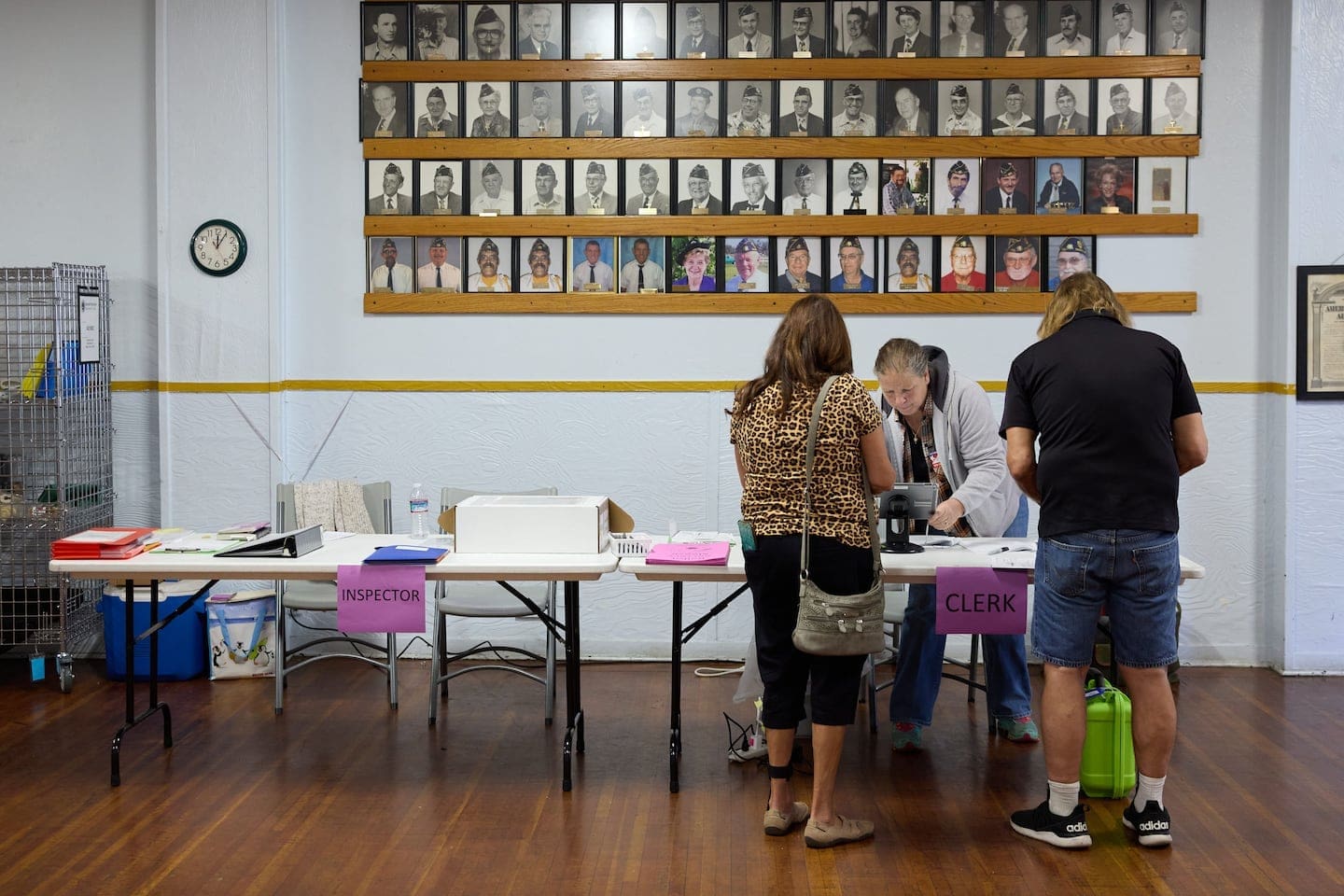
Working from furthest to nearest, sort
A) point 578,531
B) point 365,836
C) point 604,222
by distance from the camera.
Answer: point 604,222 → point 578,531 → point 365,836

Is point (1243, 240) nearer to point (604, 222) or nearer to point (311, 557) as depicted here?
point (604, 222)

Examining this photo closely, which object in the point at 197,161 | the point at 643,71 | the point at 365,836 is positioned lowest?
the point at 365,836

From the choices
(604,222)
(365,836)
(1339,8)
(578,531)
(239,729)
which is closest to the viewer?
(365,836)

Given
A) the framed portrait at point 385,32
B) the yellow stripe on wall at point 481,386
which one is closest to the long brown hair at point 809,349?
the yellow stripe on wall at point 481,386

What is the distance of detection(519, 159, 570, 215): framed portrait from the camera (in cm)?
597

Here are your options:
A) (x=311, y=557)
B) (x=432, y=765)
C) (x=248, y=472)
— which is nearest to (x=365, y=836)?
(x=432, y=765)

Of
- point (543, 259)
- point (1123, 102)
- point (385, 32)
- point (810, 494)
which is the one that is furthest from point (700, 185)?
point (810, 494)

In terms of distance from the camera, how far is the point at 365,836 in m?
3.83

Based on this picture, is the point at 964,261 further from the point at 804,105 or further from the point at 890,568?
the point at 890,568

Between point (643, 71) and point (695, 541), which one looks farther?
point (643, 71)

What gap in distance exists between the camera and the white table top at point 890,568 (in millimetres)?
4078

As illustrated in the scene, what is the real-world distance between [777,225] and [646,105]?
2.69ft

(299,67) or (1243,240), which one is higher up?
(299,67)

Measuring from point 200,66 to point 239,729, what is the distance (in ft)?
9.94
